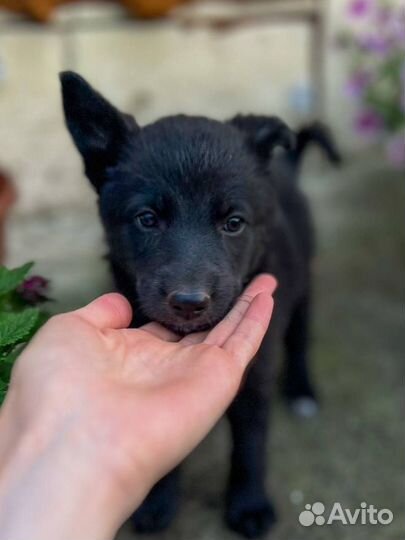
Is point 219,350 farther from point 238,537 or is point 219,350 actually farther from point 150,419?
point 238,537

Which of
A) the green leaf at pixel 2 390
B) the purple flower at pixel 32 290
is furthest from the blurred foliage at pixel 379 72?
the green leaf at pixel 2 390

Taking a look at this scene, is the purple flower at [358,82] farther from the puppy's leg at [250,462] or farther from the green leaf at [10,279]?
the green leaf at [10,279]

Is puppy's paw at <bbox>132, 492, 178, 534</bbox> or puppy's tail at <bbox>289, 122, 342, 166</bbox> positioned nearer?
puppy's paw at <bbox>132, 492, 178, 534</bbox>

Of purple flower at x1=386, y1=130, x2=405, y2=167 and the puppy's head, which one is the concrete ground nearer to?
purple flower at x1=386, y1=130, x2=405, y2=167

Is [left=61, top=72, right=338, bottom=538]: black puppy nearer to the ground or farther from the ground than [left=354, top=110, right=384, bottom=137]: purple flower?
farther from the ground

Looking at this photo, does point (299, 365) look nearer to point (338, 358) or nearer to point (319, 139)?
point (338, 358)

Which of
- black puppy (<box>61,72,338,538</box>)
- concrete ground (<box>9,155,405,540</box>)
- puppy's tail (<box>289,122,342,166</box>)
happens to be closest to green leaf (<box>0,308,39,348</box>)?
black puppy (<box>61,72,338,538</box>)
